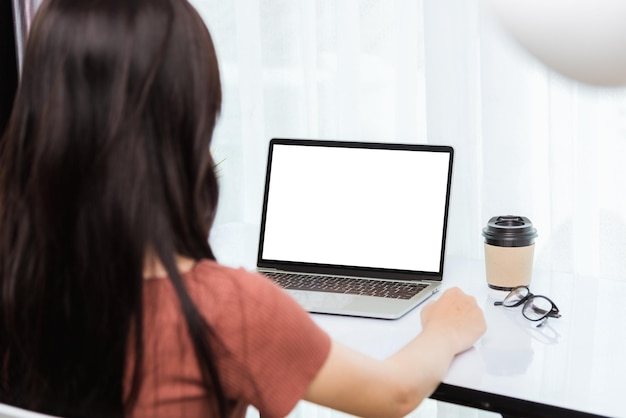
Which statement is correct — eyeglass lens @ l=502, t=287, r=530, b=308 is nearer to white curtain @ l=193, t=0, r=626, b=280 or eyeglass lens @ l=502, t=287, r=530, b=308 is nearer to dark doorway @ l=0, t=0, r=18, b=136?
white curtain @ l=193, t=0, r=626, b=280

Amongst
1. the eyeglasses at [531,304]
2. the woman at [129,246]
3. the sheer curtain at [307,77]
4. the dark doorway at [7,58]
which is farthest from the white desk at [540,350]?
the dark doorway at [7,58]

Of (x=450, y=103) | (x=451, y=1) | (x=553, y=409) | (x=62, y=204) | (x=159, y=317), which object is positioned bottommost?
(x=553, y=409)

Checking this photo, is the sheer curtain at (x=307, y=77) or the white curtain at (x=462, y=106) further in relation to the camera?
the sheer curtain at (x=307, y=77)

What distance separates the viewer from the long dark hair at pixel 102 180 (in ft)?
2.37

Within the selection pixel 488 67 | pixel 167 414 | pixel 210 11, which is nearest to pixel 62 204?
pixel 167 414

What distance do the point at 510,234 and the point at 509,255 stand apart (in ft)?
0.11

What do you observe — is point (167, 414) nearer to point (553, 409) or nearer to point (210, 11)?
point (553, 409)

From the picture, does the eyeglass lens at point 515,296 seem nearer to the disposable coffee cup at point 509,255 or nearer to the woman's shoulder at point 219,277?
the disposable coffee cup at point 509,255

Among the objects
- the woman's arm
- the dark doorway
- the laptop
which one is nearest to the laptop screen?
the laptop

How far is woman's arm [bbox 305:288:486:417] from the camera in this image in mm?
803

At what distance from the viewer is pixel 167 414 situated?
0.77 meters

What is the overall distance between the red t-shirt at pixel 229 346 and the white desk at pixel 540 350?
28 centimetres

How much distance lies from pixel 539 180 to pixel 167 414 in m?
1.08

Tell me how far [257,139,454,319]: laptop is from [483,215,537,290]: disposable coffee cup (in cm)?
9
